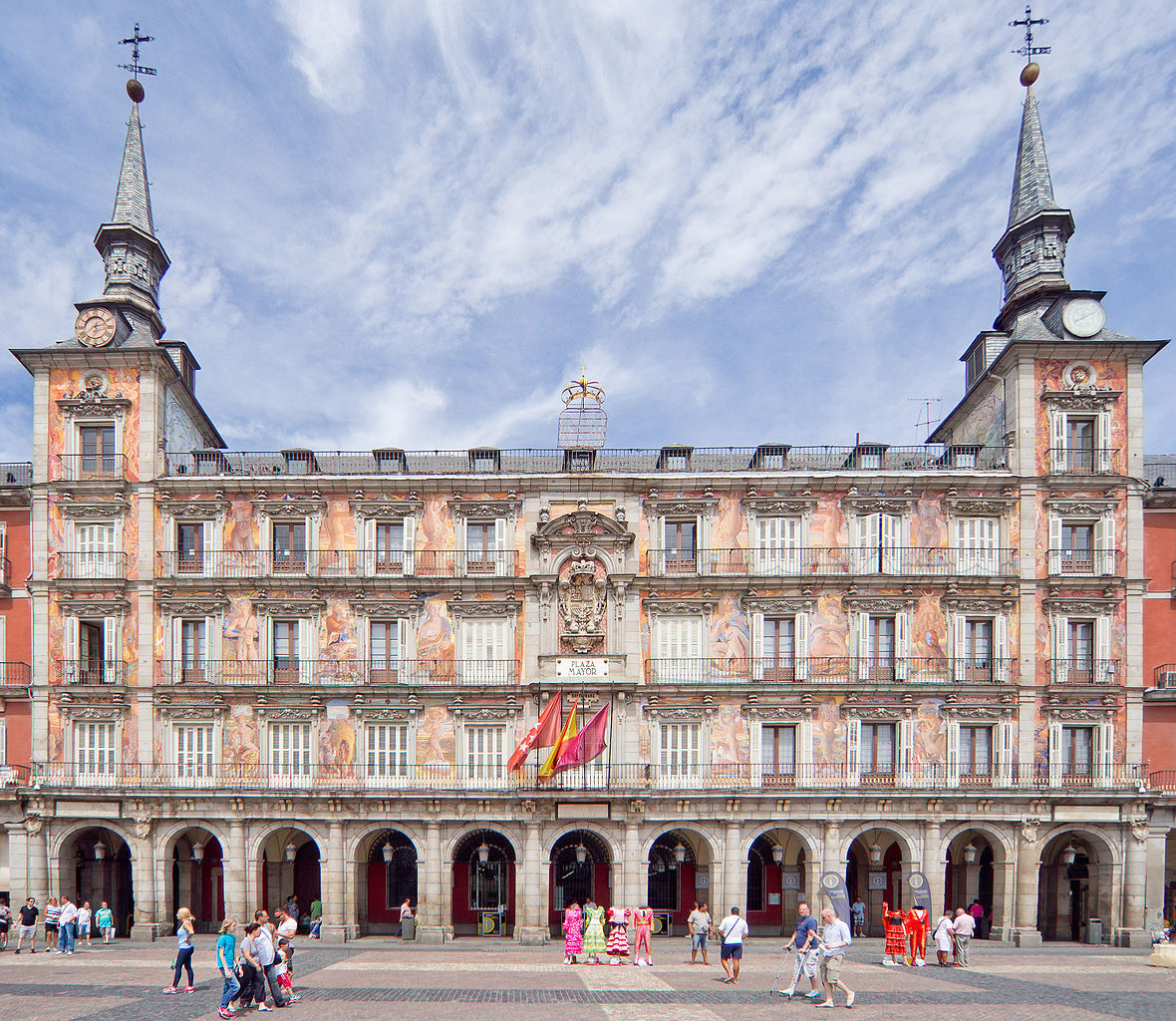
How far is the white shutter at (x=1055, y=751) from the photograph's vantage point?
35.7 m

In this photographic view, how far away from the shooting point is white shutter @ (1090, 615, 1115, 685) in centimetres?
3619

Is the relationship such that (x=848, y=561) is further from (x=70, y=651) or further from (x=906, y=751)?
(x=70, y=651)

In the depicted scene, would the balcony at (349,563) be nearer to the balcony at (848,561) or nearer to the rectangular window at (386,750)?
the rectangular window at (386,750)

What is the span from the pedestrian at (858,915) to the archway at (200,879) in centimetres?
2707

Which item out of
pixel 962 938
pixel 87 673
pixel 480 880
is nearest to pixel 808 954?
pixel 962 938

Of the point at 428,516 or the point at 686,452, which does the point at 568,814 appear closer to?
the point at 428,516

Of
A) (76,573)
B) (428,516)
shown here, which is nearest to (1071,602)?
(428,516)

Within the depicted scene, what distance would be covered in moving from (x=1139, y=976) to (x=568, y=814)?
19890 mm

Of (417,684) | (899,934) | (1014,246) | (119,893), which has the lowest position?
(119,893)

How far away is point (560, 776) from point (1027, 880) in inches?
752

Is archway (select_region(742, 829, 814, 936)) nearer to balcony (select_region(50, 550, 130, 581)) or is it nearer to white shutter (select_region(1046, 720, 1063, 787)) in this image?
white shutter (select_region(1046, 720, 1063, 787))

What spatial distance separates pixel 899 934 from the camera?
29.8m

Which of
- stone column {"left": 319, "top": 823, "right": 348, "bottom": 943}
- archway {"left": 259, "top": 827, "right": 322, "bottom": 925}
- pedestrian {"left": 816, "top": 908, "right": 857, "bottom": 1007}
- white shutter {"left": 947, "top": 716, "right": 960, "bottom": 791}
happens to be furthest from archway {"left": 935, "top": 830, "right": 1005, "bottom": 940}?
archway {"left": 259, "top": 827, "right": 322, "bottom": 925}

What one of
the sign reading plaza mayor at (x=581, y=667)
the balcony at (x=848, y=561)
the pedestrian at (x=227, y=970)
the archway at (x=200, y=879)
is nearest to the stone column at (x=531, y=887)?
the sign reading plaza mayor at (x=581, y=667)
